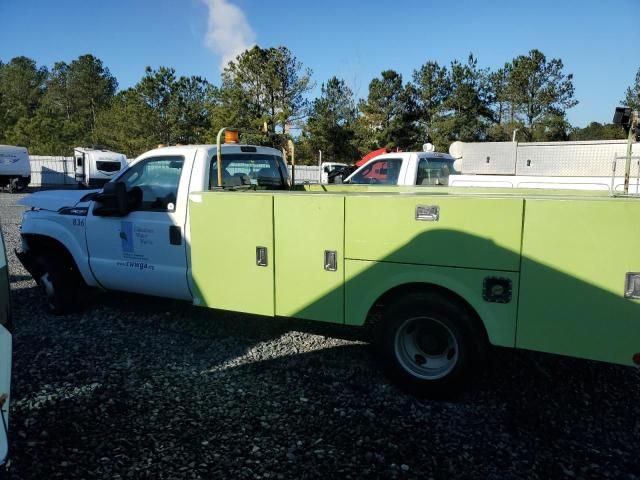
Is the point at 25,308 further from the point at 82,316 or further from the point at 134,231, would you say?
the point at 134,231

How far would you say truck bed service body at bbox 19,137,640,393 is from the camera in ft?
10.5

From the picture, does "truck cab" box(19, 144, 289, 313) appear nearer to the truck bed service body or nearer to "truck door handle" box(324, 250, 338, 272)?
the truck bed service body

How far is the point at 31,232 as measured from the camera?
581 cm

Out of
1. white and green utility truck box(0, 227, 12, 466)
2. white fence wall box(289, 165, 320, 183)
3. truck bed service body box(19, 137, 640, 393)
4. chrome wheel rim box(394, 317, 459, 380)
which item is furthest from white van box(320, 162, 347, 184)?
white fence wall box(289, 165, 320, 183)

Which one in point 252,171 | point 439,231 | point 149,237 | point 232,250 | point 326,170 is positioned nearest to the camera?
point 439,231

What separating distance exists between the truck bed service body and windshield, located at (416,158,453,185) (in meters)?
4.67

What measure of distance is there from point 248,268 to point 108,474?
1930 millimetres

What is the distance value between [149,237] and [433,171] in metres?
6.19

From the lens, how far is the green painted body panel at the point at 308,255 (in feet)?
13.0

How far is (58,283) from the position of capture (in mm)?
5758

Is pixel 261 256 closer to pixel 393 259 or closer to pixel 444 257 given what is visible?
pixel 393 259

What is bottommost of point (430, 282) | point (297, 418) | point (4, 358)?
point (297, 418)

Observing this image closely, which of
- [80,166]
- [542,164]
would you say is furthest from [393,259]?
[80,166]

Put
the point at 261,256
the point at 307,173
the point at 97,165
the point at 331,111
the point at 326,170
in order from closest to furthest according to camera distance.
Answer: the point at 261,256 < the point at 326,170 < the point at 97,165 < the point at 307,173 < the point at 331,111
